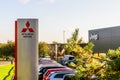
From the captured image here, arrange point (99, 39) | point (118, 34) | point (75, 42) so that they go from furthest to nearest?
point (99, 39) → point (118, 34) → point (75, 42)

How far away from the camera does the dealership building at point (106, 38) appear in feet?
198

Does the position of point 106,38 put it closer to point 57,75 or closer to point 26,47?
point 57,75

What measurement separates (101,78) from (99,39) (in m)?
61.2

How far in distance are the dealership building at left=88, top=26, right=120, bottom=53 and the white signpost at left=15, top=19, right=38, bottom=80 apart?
48.6 meters

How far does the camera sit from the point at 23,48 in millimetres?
10297

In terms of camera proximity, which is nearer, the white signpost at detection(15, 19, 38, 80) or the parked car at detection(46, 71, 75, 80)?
the white signpost at detection(15, 19, 38, 80)

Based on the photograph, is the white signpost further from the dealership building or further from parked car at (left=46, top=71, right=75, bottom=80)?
the dealership building

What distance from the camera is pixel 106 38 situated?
213 ft

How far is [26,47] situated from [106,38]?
55.3 meters

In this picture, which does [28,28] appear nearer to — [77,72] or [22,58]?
[22,58]

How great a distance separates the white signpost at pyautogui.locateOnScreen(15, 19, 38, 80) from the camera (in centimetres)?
1015

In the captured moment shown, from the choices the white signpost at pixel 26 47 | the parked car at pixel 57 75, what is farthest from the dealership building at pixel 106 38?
the white signpost at pixel 26 47

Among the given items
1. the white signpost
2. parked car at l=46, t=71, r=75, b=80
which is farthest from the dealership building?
the white signpost

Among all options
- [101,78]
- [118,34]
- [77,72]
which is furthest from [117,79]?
[118,34]
